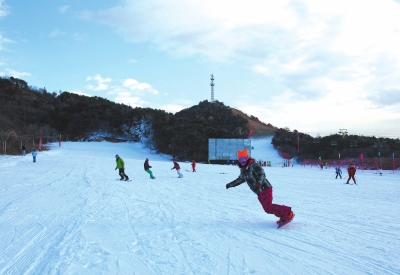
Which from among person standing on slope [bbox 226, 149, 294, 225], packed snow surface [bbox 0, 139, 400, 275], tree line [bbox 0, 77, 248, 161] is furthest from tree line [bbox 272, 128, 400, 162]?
person standing on slope [bbox 226, 149, 294, 225]

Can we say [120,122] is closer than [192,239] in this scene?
No

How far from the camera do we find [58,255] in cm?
507

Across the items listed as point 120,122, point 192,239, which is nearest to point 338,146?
point 120,122

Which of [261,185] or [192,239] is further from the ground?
[261,185]

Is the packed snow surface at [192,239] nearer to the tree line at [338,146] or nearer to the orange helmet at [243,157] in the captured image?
the orange helmet at [243,157]

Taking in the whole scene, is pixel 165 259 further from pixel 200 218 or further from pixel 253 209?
pixel 253 209

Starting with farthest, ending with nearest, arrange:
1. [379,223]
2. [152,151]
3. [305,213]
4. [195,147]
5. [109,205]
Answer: [152,151]
[195,147]
[109,205]
[305,213]
[379,223]

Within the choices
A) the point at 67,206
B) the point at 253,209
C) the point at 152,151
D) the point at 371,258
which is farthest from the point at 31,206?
the point at 152,151

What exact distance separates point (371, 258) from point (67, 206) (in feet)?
26.7

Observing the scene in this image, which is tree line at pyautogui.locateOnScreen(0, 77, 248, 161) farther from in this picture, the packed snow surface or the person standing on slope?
the person standing on slope

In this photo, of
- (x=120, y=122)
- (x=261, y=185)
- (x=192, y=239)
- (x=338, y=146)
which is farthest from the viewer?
(x=120, y=122)

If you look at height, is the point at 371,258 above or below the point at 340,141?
below

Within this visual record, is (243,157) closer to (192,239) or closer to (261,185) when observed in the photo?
A: (261,185)

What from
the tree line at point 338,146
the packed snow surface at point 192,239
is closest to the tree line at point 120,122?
the tree line at point 338,146
